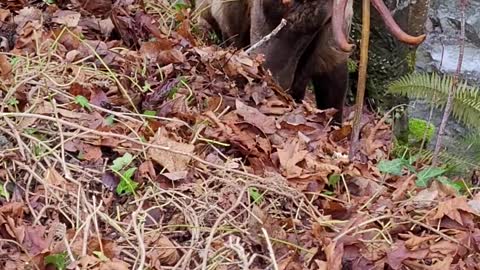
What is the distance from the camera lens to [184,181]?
3082 millimetres

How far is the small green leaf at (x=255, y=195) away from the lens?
9.91 ft

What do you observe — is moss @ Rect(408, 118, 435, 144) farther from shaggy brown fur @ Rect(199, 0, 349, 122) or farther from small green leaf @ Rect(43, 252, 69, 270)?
small green leaf @ Rect(43, 252, 69, 270)

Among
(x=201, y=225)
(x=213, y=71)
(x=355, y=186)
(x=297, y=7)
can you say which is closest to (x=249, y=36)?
(x=297, y=7)

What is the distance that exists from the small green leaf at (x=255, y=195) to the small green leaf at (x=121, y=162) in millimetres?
408

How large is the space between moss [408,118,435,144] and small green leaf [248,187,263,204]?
3.04 metres

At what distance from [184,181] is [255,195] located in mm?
239

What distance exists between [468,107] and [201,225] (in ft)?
5.19

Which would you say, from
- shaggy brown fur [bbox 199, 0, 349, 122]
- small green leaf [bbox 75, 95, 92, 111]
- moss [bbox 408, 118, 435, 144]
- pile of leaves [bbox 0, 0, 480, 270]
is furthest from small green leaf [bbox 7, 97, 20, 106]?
moss [bbox 408, 118, 435, 144]

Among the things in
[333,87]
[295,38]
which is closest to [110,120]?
[295,38]

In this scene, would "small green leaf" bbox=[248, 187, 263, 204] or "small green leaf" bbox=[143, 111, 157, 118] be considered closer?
"small green leaf" bbox=[248, 187, 263, 204]

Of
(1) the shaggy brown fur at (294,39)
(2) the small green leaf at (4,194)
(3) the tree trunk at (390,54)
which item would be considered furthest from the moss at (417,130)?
(2) the small green leaf at (4,194)

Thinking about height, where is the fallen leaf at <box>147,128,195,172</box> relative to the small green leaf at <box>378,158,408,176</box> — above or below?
above

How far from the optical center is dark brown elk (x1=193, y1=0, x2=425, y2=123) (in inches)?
187

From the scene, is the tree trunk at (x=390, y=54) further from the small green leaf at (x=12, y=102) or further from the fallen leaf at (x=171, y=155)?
the small green leaf at (x=12, y=102)
